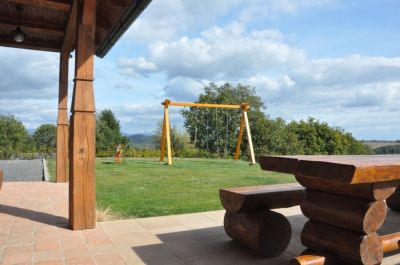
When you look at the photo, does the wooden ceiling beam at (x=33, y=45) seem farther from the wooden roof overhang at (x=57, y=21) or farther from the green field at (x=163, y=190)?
the green field at (x=163, y=190)

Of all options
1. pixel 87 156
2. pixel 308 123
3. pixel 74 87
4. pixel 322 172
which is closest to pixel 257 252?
pixel 322 172

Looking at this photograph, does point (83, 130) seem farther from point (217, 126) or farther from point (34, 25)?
point (217, 126)

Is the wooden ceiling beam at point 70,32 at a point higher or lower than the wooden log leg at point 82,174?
higher

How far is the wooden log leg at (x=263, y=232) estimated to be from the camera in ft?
9.91

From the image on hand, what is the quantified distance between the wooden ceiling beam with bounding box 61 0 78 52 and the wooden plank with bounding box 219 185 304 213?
3.80 meters

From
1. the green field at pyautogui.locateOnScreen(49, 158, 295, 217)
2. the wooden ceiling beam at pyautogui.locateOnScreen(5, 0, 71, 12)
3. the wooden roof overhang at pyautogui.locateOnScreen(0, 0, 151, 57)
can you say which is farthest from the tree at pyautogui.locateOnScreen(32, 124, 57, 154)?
the wooden ceiling beam at pyautogui.locateOnScreen(5, 0, 71, 12)

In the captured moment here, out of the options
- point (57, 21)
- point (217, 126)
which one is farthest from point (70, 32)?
point (217, 126)

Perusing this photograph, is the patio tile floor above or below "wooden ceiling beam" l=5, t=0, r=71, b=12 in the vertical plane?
below

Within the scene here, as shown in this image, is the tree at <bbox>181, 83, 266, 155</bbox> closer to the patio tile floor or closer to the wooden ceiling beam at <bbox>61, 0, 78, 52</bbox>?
the wooden ceiling beam at <bbox>61, 0, 78, 52</bbox>

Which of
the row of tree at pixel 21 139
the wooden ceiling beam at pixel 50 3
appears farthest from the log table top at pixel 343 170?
the row of tree at pixel 21 139

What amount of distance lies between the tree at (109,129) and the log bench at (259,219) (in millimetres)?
Answer: 25210

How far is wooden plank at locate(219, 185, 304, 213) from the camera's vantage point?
306 cm

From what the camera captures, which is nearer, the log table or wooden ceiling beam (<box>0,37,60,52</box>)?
the log table

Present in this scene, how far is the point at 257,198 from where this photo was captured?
3076 mm
